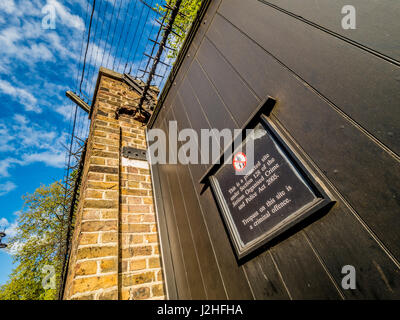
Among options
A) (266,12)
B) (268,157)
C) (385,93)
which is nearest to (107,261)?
(268,157)

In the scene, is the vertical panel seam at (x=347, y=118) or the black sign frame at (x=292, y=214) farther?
the black sign frame at (x=292, y=214)

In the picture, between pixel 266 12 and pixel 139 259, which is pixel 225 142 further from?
pixel 139 259

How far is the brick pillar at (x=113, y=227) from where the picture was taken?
118 centimetres

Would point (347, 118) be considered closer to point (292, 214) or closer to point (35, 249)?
point (292, 214)

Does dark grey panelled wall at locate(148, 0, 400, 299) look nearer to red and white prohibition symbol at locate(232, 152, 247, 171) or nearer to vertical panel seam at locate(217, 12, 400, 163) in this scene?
vertical panel seam at locate(217, 12, 400, 163)

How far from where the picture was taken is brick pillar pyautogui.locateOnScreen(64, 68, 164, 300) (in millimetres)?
1182

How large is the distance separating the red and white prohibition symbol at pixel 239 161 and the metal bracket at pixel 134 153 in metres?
1.40

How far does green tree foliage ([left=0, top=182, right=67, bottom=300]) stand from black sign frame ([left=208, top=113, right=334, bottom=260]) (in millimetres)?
10317

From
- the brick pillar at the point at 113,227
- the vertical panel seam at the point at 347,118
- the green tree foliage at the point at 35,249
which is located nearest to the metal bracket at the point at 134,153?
the brick pillar at the point at 113,227

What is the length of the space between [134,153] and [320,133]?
1841 mm

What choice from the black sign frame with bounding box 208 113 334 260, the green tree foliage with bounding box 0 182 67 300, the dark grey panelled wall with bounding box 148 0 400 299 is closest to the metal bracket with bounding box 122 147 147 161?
the dark grey panelled wall with bounding box 148 0 400 299

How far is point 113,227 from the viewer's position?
55.4 inches

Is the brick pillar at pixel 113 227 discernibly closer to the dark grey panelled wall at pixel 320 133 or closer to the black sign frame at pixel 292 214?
the dark grey panelled wall at pixel 320 133

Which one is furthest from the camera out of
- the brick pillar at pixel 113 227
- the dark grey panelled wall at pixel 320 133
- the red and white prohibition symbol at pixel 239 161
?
the brick pillar at pixel 113 227
